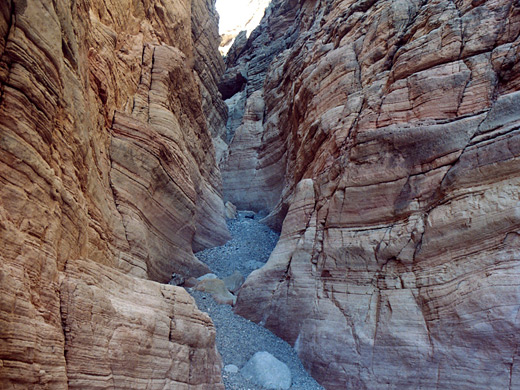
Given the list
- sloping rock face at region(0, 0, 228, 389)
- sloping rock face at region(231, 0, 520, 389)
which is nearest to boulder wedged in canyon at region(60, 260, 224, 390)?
sloping rock face at region(0, 0, 228, 389)

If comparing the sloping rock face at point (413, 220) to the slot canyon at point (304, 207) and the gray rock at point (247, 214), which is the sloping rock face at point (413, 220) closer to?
the slot canyon at point (304, 207)

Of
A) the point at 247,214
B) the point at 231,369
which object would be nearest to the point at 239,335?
the point at 231,369

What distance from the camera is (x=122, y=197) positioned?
8.16 m

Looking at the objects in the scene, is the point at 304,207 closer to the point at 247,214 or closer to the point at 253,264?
the point at 253,264

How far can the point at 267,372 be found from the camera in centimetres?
775

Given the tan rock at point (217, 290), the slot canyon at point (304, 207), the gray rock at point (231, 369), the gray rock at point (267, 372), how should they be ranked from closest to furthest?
the slot canyon at point (304, 207) → the gray rock at point (267, 372) → the gray rock at point (231, 369) → the tan rock at point (217, 290)

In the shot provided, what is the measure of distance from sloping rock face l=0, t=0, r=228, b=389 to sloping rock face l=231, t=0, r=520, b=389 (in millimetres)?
3233

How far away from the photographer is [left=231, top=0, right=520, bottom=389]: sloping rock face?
260 inches

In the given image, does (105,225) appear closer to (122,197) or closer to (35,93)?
(122,197)

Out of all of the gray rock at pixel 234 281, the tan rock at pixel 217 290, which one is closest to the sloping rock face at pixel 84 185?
the tan rock at pixel 217 290

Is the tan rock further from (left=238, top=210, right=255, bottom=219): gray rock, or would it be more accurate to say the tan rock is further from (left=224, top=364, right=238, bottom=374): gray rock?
(left=238, top=210, right=255, bottom=219): gray rock

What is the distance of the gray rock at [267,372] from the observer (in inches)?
299

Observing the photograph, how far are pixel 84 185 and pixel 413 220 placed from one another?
656 cm

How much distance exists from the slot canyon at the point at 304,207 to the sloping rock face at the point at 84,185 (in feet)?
0.10
